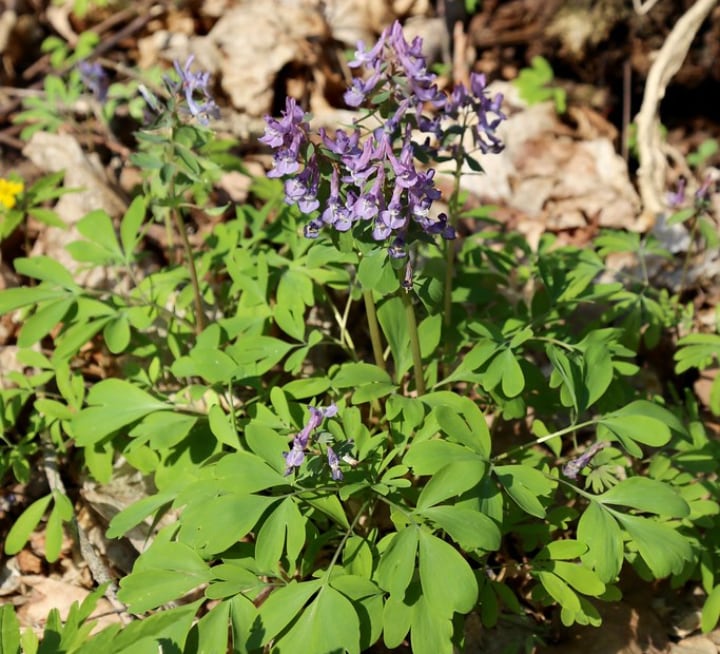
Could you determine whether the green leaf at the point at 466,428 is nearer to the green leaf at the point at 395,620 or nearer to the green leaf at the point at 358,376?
the green leaf at the point at 358,376

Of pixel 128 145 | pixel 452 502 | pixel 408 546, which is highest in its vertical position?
pixel 128 145

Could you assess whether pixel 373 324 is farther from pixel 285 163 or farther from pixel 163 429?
pixel 163 429

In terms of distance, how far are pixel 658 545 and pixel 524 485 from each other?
1.41 feet

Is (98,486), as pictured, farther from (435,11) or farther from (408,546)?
(435,11)

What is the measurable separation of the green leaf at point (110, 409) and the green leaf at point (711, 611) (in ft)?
6.97

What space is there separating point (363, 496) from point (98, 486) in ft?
4.32

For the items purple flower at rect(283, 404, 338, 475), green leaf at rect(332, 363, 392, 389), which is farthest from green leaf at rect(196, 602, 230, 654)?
green leaf at rect(332, 363, 392, 389)

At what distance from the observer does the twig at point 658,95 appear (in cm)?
498

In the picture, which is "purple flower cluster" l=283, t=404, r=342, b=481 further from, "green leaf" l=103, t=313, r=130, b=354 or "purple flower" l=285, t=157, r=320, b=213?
"green leaf" l=103, t=313, r=130, b=354

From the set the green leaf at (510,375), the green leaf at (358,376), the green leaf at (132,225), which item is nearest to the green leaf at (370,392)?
the green leaf at (358,376)

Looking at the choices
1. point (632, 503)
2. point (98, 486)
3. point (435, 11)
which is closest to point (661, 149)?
point (435, 11)

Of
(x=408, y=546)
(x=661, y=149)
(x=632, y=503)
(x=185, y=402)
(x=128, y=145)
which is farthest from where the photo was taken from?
(x=661, y=149)

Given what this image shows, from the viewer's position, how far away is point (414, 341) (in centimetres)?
255

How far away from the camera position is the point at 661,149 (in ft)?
17.0
